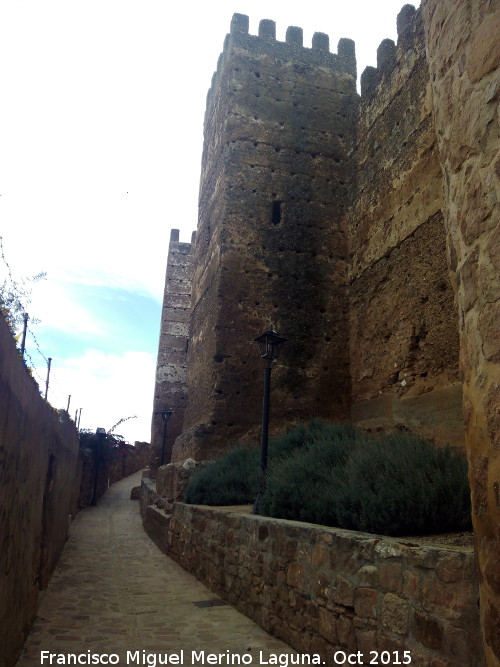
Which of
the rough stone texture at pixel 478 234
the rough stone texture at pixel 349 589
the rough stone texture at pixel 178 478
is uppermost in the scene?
the rough stone texture at pixel 478 234

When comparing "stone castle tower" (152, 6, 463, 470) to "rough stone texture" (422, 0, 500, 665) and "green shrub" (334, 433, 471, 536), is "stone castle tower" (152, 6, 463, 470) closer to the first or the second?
"green shrub" (334, 433, 471, 536)

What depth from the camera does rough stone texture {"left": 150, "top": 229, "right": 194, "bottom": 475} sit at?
17.9m

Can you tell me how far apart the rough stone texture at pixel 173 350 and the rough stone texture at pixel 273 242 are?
664 cm

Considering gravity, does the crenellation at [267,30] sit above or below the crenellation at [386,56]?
above

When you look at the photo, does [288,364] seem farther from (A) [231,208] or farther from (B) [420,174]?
(B) [420,174]

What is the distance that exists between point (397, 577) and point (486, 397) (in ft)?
4.60

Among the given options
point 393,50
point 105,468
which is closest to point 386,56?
point 393,50

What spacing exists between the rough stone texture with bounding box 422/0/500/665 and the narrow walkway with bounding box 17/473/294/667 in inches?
100

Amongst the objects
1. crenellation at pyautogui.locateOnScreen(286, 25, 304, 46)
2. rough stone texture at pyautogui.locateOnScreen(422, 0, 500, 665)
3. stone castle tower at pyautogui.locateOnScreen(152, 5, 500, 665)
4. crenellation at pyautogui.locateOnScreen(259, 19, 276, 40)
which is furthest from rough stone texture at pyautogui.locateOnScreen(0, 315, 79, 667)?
crenellation at pyautogui.locateOnScreen(286, 25, 304, 46)

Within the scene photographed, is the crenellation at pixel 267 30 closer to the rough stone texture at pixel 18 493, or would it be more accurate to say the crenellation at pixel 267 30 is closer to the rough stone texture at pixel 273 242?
the rough stone texture at pixel 273 242

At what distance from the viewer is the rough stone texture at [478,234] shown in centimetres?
224

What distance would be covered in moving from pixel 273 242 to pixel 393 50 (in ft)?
13.3

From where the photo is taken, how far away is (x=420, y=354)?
7.65m

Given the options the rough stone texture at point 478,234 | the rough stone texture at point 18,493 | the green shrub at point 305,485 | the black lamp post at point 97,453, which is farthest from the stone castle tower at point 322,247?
the black lamp post at point 97,453
